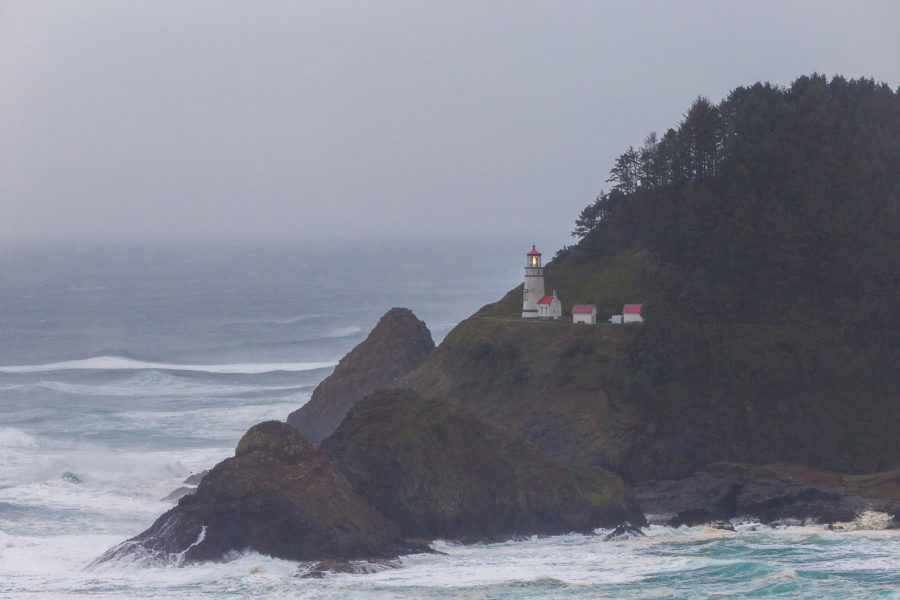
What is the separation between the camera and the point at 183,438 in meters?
70.3

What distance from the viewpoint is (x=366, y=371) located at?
69812 millimetres

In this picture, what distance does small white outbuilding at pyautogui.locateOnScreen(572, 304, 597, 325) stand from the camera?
6344cm

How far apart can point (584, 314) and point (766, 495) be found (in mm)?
16774

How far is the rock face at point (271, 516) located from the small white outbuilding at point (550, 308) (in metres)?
23.0

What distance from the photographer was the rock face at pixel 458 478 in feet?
156

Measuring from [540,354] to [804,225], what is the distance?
1687 cm

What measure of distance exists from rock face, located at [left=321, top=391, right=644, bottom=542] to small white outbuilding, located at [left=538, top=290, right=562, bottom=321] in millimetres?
15624

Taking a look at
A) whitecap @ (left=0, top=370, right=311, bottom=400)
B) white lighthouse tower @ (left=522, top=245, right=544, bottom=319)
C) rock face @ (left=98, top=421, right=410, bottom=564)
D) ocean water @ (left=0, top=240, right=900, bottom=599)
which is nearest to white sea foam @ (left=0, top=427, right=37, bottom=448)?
ocean water @ (left=0, top=240, right=900, bottom=599)

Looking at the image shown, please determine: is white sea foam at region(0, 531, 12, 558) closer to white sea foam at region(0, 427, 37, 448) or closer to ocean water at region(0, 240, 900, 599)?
ocean water at region(0, 240, 900, 599)

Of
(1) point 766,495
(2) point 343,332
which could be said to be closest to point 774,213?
(1) point 766,495

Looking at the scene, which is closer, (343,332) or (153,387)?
(153,387)

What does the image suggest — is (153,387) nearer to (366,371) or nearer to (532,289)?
(366,371)

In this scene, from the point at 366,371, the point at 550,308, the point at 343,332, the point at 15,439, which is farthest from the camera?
the point at 343,332

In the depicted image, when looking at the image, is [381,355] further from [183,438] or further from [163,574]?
[163,574]
